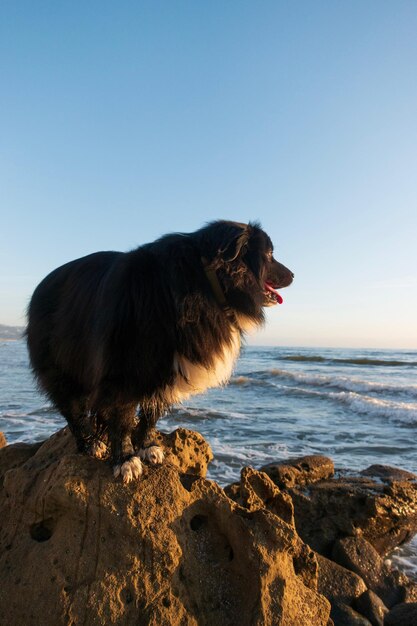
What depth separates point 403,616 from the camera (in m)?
3.51

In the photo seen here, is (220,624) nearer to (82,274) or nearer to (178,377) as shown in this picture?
(178,377)

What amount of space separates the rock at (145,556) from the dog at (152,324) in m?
0.26

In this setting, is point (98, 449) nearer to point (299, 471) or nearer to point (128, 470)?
point (128, 470)

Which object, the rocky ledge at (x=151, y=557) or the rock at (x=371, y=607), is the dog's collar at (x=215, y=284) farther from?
the rock at (x=371, y=607)

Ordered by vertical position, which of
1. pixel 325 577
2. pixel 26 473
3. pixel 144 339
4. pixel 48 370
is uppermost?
pixel 144 339

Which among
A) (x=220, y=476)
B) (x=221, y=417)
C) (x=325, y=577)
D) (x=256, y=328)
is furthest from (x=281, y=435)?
(x=256, y=328)

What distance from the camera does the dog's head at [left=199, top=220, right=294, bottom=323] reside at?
124 inches

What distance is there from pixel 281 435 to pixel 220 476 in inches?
122

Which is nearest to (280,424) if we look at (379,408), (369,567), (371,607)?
(379,408)

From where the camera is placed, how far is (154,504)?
2844 mm

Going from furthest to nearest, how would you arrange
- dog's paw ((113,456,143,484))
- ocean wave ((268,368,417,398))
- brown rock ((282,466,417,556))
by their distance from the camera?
1. ocean wave ((268,368,417,398))
2. brown rock ((282,466,417,556))
3. dog's paw ((113,456,143,484))

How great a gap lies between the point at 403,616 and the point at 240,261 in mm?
2863

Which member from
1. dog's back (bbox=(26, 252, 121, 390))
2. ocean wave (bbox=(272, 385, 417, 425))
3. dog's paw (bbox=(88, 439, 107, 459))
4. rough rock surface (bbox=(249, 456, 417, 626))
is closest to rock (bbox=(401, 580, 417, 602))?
rough rock surface (bbox=(249, 456, 417, 626))

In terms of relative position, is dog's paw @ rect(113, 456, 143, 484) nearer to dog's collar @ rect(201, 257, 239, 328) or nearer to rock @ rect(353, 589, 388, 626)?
dog's collar @ rect(201, 257, 239, 328)
